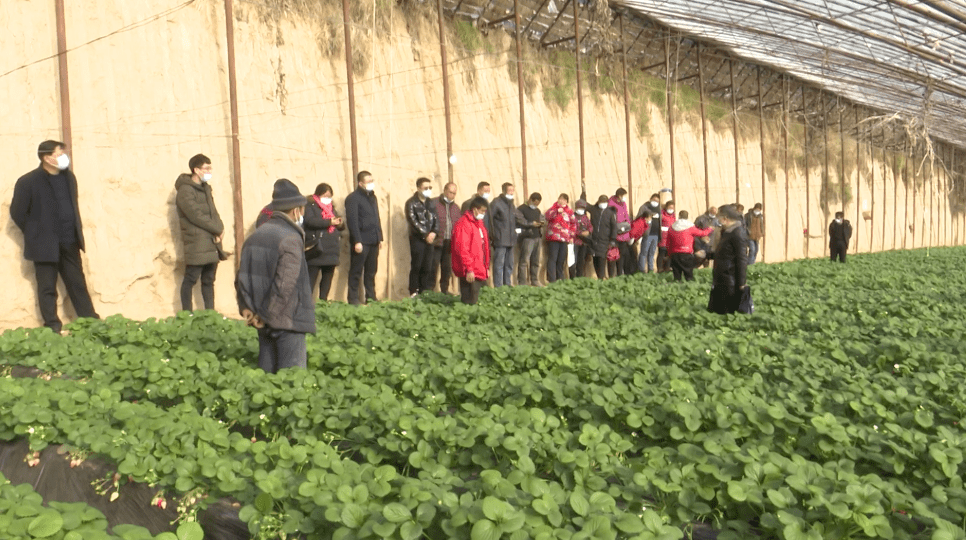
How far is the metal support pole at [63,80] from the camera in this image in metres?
8.44

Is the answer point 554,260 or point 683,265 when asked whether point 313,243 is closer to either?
point 554,260

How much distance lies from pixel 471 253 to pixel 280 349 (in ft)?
14.6

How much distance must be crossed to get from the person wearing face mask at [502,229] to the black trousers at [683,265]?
2.96m

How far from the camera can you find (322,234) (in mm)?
10102

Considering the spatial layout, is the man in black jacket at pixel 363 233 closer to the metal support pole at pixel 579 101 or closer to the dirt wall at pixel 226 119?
the dirt wall at pixel 226 119

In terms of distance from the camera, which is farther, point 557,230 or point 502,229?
point 557,230

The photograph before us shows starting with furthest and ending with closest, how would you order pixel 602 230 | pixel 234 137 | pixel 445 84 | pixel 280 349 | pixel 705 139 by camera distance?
pixel 705 139, pixel 602 230, pixel 445 84, pixel 234 137, pixel 280 349

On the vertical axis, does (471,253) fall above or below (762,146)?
below

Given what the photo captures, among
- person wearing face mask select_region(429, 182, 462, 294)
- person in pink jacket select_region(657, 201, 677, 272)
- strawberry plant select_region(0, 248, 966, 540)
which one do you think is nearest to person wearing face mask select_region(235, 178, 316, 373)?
strawberry plant select_region(0, 248, 966, 540)

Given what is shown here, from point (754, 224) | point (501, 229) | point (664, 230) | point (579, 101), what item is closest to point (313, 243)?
point (501, 229)

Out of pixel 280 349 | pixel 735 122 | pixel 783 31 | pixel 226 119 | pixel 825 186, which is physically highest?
pixel 783 31

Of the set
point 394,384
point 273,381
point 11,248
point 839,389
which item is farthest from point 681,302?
point 11,248

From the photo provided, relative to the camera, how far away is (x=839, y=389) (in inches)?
182

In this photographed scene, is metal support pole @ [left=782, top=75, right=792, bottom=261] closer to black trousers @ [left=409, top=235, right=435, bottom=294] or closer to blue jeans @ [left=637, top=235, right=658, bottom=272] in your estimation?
blue jeans @ [left=637, top=235, right=658, bottom=272]
